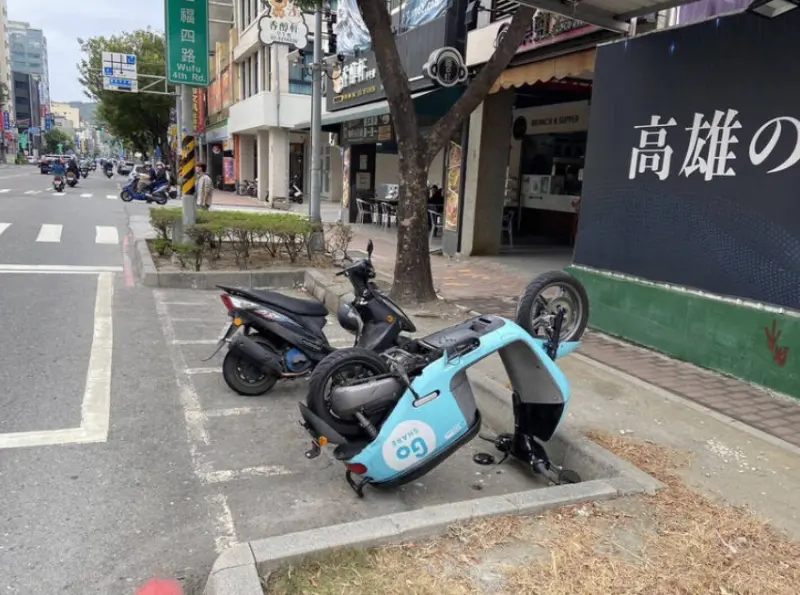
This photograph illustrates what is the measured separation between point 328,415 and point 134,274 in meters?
7.61

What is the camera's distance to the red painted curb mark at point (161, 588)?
2650 millimetres

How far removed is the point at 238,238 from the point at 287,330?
207 inches

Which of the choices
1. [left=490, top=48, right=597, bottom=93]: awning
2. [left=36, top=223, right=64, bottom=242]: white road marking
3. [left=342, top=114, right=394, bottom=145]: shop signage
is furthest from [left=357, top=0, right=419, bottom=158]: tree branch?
[left=36, top=223, right=64, bottom=242]: white road marking

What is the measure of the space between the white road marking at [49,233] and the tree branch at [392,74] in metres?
8.77

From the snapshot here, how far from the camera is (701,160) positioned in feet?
18.9

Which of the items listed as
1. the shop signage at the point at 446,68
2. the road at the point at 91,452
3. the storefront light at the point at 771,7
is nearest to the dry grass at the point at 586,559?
the road at the point at 91,452

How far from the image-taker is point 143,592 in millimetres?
2658

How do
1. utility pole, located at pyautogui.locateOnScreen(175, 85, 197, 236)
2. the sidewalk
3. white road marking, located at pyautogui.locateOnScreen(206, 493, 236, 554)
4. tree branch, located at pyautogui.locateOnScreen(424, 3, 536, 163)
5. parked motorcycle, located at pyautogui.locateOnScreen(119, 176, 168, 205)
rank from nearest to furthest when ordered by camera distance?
1. white road marking, located at pyautogui.locateOnScreen(206, 493, 236, 554)
2. the sidewalk
3. tree branch, located at pyautogui.locateOnScreen(424, 3, 536, 163)
4. utility pole, located at pyautogui.locateOnScreen(175, 85, 197, 236)
5. parked motorcycle, located at pyautogui.locateOnScreen(119, 176, 168, 205)

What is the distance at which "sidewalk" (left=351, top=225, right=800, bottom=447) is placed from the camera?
4.70m

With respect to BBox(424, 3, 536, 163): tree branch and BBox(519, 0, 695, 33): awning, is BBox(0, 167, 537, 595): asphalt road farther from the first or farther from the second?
BBox(519, 0, 695, 33): awning

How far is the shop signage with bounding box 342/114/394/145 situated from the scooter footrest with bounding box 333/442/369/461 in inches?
520

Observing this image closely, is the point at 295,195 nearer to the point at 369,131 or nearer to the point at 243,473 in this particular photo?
the point at 369,131

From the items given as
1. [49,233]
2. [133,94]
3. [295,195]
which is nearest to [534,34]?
[49,233]

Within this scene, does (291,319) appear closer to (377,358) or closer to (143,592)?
(377,358)
